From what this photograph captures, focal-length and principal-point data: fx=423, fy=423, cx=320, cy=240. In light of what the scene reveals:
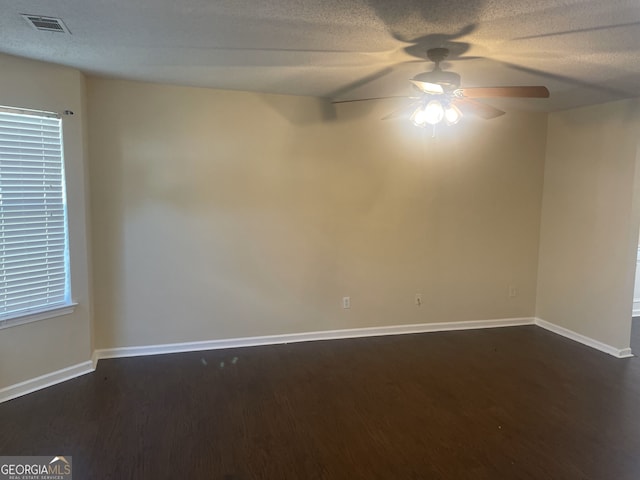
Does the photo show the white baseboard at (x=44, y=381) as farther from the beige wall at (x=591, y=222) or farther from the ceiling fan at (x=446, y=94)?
the beige wall at (x=591, y=222)

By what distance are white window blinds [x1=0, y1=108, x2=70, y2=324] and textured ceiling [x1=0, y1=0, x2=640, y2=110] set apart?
1.69 feet

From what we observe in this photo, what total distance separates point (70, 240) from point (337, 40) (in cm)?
242

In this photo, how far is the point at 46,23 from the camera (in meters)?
2.23

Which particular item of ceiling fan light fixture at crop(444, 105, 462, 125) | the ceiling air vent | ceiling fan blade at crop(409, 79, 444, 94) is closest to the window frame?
the ceiling air vent

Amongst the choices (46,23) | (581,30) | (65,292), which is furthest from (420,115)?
(65,292)

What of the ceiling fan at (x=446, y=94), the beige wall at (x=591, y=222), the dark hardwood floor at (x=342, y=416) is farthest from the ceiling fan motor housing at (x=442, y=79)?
the beige wall at (x=591, y=222)

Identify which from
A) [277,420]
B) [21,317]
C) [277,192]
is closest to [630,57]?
[277,192]

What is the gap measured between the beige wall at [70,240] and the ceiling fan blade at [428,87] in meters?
2.47

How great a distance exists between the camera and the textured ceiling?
1.99 m

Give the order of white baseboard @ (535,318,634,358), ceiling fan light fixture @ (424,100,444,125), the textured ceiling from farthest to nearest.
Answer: white baseboard @ (535,318,634,358)
ceiling fan light fixture @ (424,100,444,125)
the textured ceiling

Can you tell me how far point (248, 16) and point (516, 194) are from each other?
3.55 meters

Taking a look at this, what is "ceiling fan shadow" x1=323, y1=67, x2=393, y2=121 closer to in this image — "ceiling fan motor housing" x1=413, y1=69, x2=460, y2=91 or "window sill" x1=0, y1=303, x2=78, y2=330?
"ceiling fan motor housing" x1=413, y1=69, x2=460, y2=91

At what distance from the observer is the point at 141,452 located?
7.81 ft

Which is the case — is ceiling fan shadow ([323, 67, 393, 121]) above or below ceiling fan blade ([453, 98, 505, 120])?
above
